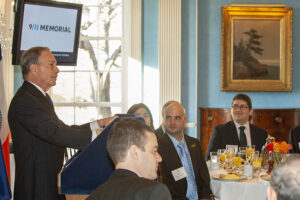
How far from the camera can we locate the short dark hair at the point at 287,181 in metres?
1.34

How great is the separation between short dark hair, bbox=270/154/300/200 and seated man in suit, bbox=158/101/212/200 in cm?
216

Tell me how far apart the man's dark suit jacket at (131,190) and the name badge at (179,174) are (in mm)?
1952

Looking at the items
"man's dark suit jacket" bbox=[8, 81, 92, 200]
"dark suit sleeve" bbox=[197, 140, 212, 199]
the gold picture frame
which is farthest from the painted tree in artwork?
"man's dark suit jacket" bbox=[8, 81, 92, 200]

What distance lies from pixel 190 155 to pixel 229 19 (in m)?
4.27

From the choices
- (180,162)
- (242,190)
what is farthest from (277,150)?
(180,162)

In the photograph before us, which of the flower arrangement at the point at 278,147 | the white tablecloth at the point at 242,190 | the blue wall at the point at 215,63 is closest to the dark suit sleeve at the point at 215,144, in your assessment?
the flower arrangement at the point at 278,147

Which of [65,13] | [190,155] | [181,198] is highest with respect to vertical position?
[65,13]

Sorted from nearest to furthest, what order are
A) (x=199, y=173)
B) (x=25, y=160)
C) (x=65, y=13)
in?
(x=25, y=160) < (x=199, y=173) < (x=65, y=13)

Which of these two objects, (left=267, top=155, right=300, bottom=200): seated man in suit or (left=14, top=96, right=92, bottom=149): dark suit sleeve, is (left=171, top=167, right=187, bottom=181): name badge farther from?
(left=267, top=155, right=300, bottom=200): seated man in suit

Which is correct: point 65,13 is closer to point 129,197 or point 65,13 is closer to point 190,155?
point 190,155

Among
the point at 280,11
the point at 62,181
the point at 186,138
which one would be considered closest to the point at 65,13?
the point at 186,138

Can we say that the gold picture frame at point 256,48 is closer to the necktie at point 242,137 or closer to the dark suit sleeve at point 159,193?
the necktie at point 242,137

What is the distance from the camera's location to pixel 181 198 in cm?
351

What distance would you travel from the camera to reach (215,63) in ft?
25.1
